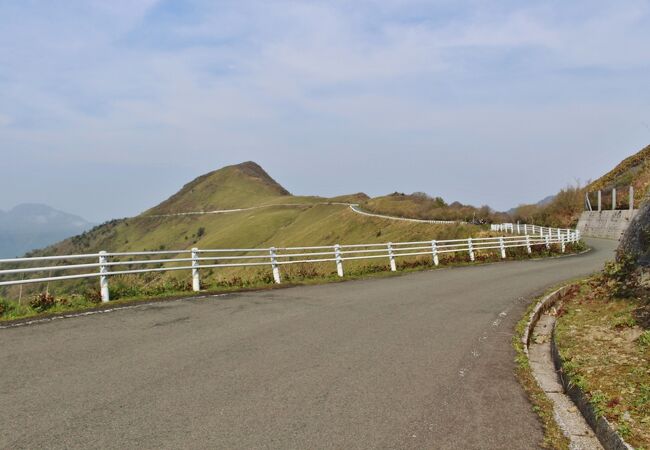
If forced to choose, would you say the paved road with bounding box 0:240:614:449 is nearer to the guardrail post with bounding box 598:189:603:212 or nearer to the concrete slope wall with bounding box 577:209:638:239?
the concrete slope wall with bounding box 577:209:638:239

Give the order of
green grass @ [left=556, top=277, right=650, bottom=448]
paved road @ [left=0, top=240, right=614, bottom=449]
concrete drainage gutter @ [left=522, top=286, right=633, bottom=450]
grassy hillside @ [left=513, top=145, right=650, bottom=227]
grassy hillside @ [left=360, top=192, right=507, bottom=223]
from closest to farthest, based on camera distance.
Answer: paved road @ [left=0, top=240, right=614, bottom=449] → concrete drainage gutter @ [left=522, top=286, right=633, bottom=450] → green grass @ [left=556, top=277, right=650, bottom=448] → grassy hillside @ [left=513, top=145, right=650, bottom=227] → grassy hillside @ [left=360, top=192, right=507, bottom=223]

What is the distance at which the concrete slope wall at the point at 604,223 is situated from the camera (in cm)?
4597

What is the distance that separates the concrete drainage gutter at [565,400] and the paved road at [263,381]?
329mm

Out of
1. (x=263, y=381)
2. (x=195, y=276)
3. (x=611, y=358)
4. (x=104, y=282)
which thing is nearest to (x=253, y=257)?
(x=195, y=276)

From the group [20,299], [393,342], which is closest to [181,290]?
[20,299]

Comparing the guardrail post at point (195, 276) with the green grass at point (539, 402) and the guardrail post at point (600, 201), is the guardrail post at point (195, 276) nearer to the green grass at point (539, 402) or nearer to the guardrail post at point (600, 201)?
the green grass at point (539, 402)

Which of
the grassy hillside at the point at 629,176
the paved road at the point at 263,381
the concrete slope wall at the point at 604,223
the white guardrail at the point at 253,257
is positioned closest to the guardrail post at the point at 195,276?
the white guardrail at the point at 253,257

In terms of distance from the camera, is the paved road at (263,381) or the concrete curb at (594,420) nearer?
the concrete curb at (594,420)

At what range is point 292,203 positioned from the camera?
18838 cm

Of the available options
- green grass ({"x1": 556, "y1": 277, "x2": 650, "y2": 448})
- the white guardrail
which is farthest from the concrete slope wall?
green grass ({"x1": 556, "y1": 277, "x2": 650, "y2": 448})

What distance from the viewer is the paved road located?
4.55 metres

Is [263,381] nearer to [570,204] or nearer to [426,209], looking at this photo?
[570,204]

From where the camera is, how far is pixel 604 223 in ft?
168

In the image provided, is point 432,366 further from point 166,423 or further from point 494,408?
point 166,423
